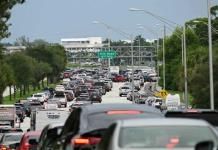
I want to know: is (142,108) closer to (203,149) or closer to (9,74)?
(203,149)

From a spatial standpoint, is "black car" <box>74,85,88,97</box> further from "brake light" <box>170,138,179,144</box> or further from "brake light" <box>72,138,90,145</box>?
"brake light" <box>170,138,179,144</box>

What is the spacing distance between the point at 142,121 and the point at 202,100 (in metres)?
46.9

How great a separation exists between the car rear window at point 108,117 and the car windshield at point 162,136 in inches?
117

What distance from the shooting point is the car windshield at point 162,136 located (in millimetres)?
11680

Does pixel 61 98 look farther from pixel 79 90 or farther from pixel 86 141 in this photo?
pixel 86 141

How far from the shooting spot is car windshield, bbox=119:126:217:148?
38.3ft

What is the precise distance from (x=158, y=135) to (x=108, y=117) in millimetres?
3429

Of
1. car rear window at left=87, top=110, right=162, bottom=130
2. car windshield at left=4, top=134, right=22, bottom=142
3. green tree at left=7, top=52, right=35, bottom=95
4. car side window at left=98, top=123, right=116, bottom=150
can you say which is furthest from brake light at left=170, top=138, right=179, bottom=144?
green tree at left=7, top=52, right=35, bottom=95

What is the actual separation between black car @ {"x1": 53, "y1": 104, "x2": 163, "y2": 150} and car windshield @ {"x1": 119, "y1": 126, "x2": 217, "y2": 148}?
2162 mm

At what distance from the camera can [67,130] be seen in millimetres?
16078

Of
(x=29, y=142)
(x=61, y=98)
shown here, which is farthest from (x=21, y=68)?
(x=29, y=142)

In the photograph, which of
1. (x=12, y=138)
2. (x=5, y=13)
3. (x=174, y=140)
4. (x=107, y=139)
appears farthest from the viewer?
(x=5, y=13)

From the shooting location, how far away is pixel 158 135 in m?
11.8

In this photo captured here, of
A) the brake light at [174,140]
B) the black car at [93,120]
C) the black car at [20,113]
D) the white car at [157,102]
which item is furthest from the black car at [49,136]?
the black car at [20,113]
